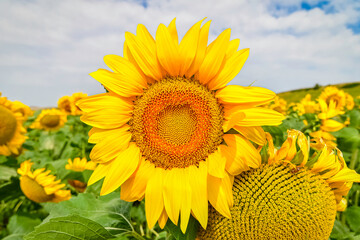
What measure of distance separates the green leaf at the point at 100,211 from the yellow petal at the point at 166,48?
3.44 ft

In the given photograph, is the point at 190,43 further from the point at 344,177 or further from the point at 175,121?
the point at 344,177

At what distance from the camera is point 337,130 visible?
3.08m

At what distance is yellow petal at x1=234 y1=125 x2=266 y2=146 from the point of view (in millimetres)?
1419

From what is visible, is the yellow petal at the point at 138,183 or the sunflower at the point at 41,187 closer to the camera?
the yellow petal at the point at 138,183

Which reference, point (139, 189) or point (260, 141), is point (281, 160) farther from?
point (139, 189)

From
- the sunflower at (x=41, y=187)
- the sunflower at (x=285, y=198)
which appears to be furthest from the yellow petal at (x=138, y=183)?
the sunflower at (x=41, y=187)

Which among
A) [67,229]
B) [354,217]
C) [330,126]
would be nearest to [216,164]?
[67,229]

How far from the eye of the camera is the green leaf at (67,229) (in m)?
1.60

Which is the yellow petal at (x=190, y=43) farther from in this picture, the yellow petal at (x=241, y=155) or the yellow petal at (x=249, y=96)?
the yellow petal at (x=241, y=155)

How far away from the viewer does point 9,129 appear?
4637 mm

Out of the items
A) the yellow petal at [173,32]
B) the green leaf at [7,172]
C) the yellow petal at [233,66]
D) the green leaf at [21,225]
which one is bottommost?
the green leaf at [21,225]

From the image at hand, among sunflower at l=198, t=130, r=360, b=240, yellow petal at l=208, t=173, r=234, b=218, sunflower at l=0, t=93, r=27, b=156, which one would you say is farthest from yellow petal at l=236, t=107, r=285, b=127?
sunflower at l=0, t=93, r=27, b=156

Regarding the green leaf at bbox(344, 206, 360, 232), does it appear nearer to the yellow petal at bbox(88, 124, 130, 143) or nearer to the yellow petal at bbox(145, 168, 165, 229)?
the yellow petal at bbox(145, 168, 165, 229)

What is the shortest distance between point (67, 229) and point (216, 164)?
2.80 ft
